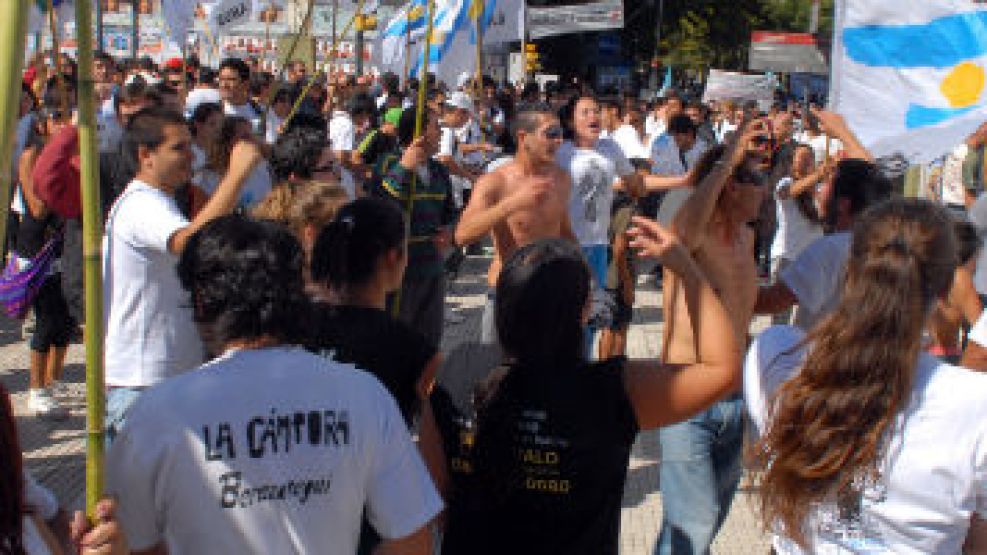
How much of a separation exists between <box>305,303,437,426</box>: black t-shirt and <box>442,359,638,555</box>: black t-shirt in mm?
373

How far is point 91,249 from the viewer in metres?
1.97

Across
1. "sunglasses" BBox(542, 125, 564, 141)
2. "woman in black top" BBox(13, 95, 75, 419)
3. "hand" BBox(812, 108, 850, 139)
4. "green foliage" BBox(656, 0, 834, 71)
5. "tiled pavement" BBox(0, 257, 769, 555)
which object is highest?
"green foliage" BBox(656, 0, 834, 71)

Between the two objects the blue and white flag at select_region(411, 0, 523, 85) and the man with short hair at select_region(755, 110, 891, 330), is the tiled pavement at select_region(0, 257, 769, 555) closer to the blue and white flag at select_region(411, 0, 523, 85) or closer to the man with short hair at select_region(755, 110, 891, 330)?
the man with short hair at select_region(755, 110, 891, 330)

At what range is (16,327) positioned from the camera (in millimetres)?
8930

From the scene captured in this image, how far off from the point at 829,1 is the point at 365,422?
3052 inches

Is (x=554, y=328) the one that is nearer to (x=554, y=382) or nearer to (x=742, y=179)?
(x=554, y=382)

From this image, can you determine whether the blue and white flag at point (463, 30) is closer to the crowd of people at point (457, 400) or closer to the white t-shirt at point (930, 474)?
the crowd of people at point (457, 400)

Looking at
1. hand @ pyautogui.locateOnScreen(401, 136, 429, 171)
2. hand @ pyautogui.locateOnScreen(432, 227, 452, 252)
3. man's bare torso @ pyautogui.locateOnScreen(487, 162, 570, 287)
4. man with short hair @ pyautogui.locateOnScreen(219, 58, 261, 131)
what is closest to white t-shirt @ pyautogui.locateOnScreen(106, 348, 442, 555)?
man's bare torso @ pyautogui.locateOnScreen(487, 162, 570, 287)

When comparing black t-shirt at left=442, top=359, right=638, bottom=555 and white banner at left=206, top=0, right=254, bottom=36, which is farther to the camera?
white banner at left=206, top=0, right=254, bottom=36

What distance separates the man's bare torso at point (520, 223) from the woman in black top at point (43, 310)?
2.53m

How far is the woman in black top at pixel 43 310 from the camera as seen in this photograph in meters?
6.46

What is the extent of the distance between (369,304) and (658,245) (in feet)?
2.59

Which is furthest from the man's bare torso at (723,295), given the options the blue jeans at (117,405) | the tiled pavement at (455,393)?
the blue jeans at (117,405)

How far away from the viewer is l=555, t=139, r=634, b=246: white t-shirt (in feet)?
22.5
